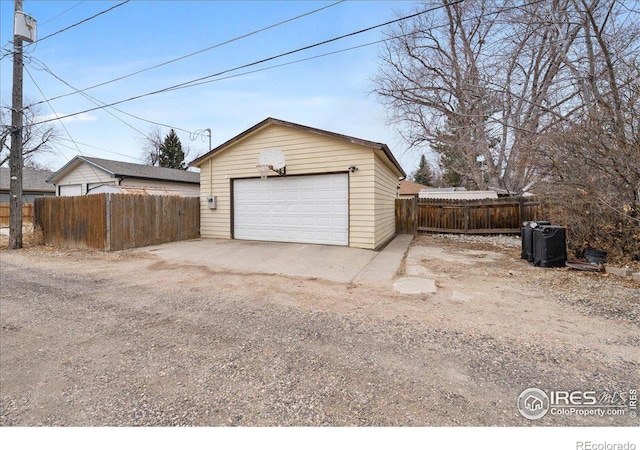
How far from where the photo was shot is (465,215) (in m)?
12.6

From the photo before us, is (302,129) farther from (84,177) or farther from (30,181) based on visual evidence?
(30,181)

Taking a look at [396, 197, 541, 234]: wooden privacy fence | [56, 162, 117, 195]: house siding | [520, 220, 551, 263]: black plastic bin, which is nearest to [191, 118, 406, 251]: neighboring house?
[396, 197, 541, 234]: wooden privacy fence

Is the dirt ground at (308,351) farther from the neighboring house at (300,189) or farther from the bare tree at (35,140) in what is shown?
the bare tree at (35,140)

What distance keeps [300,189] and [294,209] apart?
2.14ft

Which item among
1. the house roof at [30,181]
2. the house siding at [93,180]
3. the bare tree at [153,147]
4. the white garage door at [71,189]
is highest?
the bare tree at [153,147]

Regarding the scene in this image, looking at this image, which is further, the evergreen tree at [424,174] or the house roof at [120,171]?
the evergreen tree at [424,174]

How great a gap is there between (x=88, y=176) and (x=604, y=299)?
2024 cm

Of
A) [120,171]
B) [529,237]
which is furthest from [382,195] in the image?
[120,171]

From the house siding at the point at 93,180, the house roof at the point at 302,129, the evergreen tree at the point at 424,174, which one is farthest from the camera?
the evergreen tree at the point at 424,174

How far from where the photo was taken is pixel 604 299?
4.09 m

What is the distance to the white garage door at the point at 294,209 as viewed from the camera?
875 centimetres

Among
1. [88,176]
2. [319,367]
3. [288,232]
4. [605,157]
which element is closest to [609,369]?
[319,367]

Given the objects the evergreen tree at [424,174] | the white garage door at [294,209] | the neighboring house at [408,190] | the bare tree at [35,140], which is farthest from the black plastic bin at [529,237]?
the evergreen tree at [424,174]

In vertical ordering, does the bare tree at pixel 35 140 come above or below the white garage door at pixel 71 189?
above
